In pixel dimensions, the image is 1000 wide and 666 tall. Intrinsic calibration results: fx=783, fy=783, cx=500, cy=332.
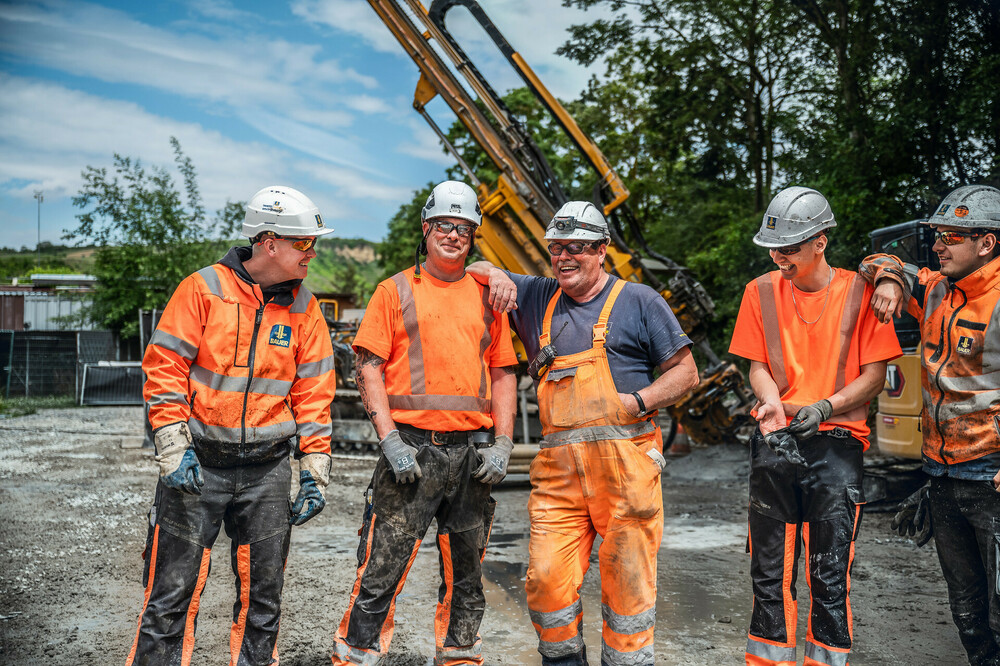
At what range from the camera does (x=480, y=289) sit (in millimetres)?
3568

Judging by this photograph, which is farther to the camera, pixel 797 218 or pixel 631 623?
pixel 797 218

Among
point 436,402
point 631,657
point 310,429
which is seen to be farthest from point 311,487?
point 631,657

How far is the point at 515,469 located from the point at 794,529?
614 cm

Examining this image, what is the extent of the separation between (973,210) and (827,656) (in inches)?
75.5

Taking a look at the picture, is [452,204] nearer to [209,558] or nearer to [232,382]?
[232,382]

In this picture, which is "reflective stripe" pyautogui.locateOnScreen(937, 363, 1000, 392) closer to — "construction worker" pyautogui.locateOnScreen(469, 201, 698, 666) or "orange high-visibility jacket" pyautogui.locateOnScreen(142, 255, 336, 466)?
"construction worker" pyautogui.locateOnScreen(469, 201, 698, 666)

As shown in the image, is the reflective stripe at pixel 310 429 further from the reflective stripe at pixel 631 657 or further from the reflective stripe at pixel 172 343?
the reflective stripe at pixel 631 657

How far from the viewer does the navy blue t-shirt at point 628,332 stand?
3297 mm

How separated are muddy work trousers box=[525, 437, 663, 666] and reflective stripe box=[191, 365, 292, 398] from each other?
1.22 metres

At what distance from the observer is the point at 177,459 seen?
113 inches

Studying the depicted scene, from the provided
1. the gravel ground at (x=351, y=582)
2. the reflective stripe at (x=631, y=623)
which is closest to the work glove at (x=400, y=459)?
the reflective stripe at (x=631, y=623)

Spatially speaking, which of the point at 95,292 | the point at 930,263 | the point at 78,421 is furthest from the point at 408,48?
the point at 95,292

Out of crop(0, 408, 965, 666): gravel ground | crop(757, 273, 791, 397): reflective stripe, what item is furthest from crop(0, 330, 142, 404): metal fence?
crop(757, 273, 791, 397): reflective stripe

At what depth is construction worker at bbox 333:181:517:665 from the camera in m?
3.24
